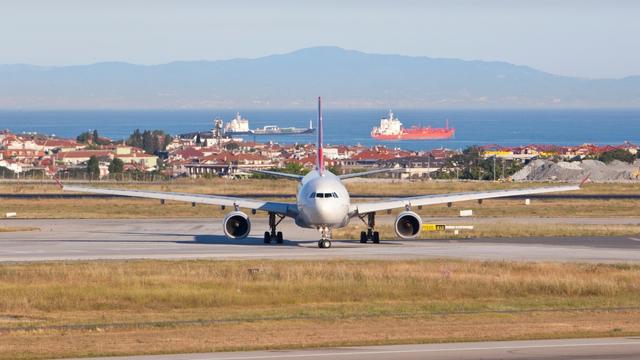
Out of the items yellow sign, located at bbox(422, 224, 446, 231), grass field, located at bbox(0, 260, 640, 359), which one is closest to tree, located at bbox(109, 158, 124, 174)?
yellow sign, located at bbox(422, 224, 446, 231)

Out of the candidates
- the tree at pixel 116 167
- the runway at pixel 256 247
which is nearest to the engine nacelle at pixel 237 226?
the runway at pixel 256 247

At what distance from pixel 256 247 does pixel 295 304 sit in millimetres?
17024

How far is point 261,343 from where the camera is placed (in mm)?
26609

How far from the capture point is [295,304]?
34500 mm

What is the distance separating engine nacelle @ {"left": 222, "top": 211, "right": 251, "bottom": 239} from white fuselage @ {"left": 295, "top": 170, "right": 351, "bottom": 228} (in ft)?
9.07

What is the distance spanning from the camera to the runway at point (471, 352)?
2409 cm

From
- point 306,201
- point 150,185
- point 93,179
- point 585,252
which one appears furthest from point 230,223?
point 93,179

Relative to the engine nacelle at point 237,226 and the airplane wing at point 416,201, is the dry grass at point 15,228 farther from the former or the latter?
the airplane wing at point 416,201

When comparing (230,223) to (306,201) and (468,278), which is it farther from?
(468,278)

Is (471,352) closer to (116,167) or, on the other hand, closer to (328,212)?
(328,212)

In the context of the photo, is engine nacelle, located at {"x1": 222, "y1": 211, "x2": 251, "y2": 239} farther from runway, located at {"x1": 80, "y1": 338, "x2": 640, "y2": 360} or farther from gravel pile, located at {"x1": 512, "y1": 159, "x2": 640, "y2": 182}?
gravel pile, located at {"x1": 512, "y1": 159, "x2": 640, "y2": 182}

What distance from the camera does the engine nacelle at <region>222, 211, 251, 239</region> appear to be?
51.9 metres

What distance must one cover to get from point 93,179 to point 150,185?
1506 cm

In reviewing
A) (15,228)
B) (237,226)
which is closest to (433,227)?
(237,226)
